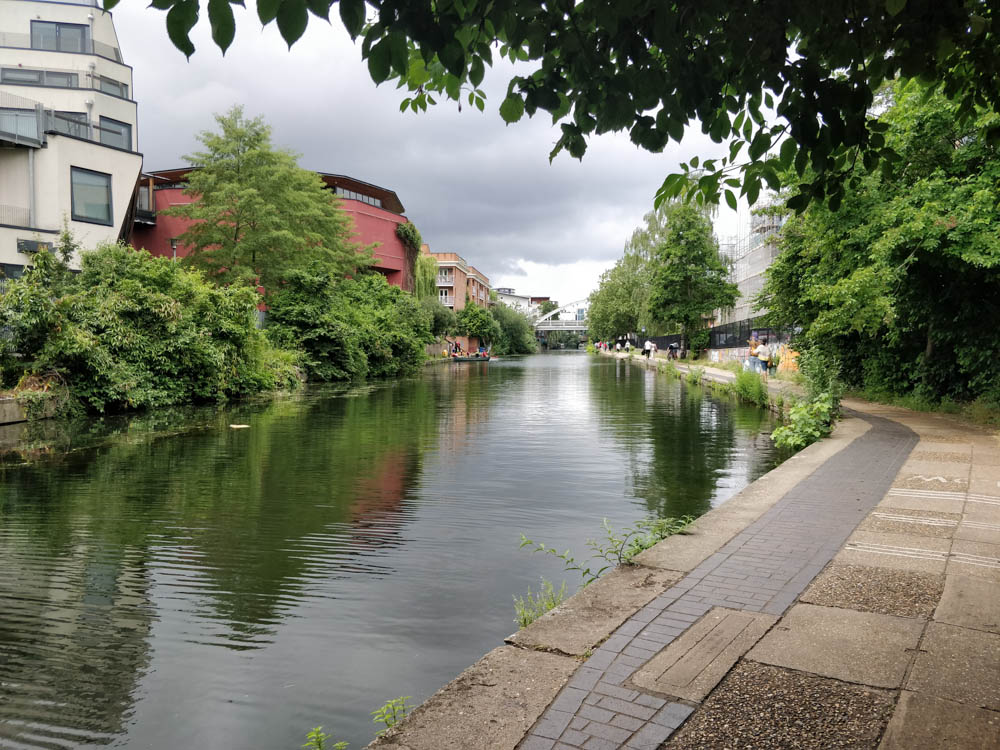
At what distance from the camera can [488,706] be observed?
3088 mm

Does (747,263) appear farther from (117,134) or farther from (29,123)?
(29,123)

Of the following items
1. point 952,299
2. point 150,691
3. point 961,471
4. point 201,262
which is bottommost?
point 150,691

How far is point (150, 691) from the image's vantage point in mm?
4129

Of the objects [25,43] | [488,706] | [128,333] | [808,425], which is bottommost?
[488,706]

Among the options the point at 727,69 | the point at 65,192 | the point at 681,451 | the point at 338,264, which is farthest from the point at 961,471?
the point at 338,264

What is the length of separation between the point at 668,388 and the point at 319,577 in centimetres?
2379

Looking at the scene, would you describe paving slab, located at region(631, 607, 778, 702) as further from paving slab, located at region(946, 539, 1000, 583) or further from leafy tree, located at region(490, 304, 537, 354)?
leafy tree, located at region(490, 304, 537, 354)

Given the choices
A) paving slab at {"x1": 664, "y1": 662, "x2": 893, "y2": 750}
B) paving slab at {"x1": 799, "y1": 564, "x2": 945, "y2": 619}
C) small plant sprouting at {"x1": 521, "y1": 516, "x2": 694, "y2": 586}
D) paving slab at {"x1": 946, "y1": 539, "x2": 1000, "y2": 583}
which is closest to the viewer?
paving slab at {"x1": 664, "y1": 662, "x2": 893, "y2": 750}

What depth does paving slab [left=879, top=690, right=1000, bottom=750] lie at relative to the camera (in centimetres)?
269

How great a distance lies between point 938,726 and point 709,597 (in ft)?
5.20

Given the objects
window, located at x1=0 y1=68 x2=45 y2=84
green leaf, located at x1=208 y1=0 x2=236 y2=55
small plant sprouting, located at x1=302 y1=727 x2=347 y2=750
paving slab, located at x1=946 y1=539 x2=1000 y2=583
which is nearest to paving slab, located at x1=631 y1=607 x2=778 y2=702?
small plant sprouting, located at x1=302 y1=727 x2=347 y2=750

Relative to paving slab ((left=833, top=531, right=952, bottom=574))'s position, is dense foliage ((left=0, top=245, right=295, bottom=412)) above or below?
above

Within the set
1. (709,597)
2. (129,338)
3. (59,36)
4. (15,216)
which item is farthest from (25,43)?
(709,597)

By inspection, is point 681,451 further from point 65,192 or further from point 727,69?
point 65,192
